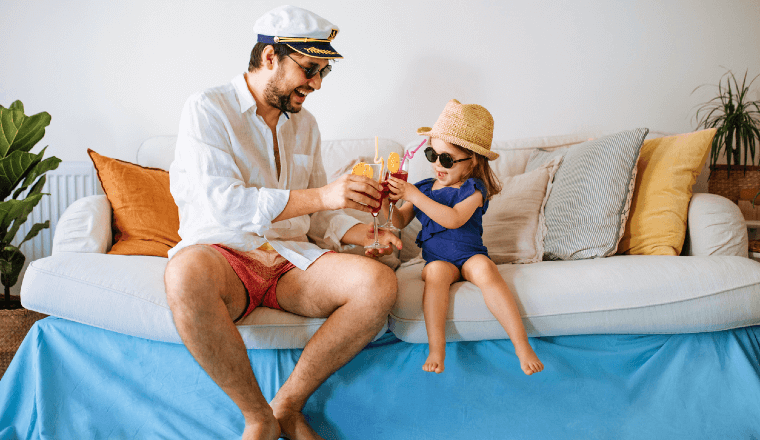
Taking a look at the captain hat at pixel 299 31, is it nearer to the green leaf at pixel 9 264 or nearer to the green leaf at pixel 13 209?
the green leaf at pixel 13 209

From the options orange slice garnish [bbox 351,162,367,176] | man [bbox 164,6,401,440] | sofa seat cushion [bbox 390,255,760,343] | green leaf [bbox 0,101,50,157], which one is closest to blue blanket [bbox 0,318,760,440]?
sofa seat cushion [bbox 390,255,760,343]

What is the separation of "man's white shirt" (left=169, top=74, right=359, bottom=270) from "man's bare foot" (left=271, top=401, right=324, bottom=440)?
39 cm

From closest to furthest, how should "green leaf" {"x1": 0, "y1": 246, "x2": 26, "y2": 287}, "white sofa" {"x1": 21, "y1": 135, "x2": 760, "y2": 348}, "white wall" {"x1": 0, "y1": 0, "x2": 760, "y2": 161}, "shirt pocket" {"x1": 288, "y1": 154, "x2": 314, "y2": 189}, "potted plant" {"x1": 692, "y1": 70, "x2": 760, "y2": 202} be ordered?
"white sofa" {"x1": 21, "y1": 135, "x2": 760, "y2": 348}
"shirt pocket" {"x1": 288, "y1": 154, "x2": 314, "y2": 189}
"green leaf" {"x1": 0, "y1": 246, "x2": 26, "y2": 287}
"potted plant" {"x1": 692, "y1": 70, "x2": 760, "y2": 202}
"white wall" {"x1": 0, "y1": 0, "x2": 760, "y2": 161}

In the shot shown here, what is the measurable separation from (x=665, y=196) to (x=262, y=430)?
1.57 m

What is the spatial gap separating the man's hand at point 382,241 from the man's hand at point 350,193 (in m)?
0.21

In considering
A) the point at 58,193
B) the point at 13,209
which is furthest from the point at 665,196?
the point at 58,193

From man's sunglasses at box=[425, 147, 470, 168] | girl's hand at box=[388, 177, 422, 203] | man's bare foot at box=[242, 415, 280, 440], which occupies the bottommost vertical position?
man's bare foot at box=[242, 415, 280, 440]

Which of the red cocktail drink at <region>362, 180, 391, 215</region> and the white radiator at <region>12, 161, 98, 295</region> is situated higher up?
the red cocktail drink at <region>362, 180, 391, 215</region>

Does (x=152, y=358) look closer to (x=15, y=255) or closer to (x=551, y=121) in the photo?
(x=15, y=255)

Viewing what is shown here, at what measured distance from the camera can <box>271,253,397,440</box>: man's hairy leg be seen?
1263 mm

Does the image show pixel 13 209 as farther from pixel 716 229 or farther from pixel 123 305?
pixel 716 229

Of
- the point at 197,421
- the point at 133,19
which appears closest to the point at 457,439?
the point at 197,421

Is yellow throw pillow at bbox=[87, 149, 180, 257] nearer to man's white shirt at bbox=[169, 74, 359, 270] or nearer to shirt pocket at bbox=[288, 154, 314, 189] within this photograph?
man's white shirt at bbox=[169, 74, 359, 270]

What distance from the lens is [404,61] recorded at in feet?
8.18
